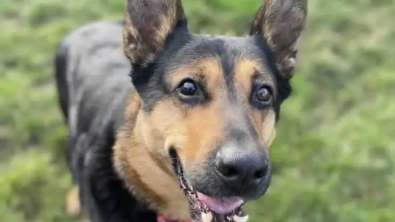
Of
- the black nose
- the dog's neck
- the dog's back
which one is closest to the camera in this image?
the black nose

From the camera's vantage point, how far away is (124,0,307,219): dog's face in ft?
10.3

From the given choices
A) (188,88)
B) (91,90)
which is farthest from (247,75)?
(91,90)

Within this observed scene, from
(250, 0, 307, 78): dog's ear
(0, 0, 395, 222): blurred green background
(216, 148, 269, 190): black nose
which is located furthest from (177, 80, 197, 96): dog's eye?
(0, 0, 395, 222): blurred green background

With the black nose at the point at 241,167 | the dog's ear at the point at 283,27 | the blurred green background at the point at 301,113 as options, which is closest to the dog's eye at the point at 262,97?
the dog's ear at the point at 283,27

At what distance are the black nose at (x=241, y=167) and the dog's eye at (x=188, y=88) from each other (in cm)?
48

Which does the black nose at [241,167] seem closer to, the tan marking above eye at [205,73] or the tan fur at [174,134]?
the tan fur at [174,134]

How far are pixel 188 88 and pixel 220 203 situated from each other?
0.60 m

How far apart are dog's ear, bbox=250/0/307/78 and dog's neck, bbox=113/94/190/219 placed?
0.81 m

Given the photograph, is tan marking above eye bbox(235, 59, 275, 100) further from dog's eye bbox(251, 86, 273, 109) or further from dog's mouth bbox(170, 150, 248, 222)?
→ dog's mouth bbox(170, 150, 248, 222)

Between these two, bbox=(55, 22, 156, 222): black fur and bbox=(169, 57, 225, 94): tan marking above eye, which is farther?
bbox=(55, 22, 156, 222): black fur

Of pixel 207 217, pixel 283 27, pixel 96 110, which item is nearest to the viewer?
pixel 207 217

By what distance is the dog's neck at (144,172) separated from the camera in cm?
361

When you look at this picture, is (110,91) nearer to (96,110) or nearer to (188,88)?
(96,110)

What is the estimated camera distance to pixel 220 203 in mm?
3375
